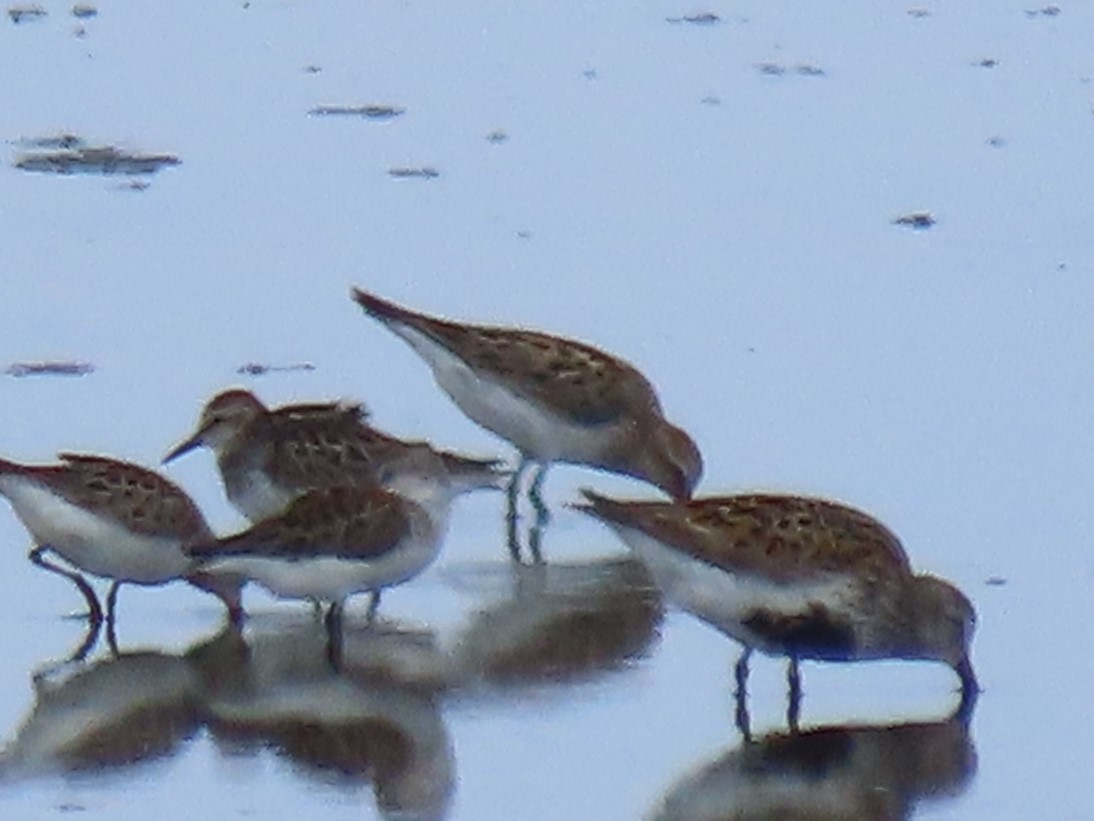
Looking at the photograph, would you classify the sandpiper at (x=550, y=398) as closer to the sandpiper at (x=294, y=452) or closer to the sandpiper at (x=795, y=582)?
the sandpiper at (x=294, y=452)

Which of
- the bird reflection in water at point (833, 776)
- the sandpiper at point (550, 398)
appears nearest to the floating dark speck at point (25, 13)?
the sandpiper at point (550, 398)

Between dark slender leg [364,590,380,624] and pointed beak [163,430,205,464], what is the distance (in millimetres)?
844

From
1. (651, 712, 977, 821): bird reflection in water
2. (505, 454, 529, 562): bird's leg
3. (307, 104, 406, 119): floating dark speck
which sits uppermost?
(651, 712, 977, 821): bird reflection in water

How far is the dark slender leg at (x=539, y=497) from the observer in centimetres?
1171

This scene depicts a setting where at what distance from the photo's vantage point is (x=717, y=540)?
954cm

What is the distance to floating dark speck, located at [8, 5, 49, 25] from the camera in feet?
59.1

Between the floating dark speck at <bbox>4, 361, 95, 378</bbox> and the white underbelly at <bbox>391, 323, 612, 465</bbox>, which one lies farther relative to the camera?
the floating dark speck at <bbox>4, 361, 95, 378</bbox>

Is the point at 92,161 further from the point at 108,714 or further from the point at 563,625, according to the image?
the point at 108,714

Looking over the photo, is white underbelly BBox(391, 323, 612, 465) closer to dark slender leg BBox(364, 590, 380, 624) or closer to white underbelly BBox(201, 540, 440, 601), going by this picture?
dark slender leg BBox(364, 590, 380, 624)

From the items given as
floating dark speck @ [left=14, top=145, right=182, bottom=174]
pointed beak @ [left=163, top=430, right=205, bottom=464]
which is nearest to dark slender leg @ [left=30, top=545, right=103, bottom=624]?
pointed beak @ [left=163, top=430, right=205, bottom=464]

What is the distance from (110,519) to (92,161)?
566cm

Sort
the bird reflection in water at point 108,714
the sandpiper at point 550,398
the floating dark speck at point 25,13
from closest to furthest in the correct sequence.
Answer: the bird reflection in water at point 108,714, the sandpiper at point 550,398, the floating dark speck at point 25,13

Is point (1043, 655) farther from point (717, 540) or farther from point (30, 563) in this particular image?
point (30, 563)

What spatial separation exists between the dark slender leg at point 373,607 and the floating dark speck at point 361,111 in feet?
20.1
